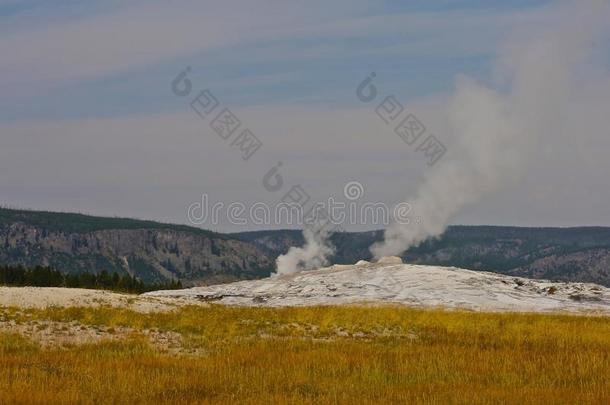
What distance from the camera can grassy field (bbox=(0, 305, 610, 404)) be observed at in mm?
16016

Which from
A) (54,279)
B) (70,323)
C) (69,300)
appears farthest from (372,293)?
(54,279)

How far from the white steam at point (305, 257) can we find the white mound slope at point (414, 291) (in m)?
65.1

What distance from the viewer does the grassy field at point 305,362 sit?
16.0m

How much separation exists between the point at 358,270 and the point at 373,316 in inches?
1065

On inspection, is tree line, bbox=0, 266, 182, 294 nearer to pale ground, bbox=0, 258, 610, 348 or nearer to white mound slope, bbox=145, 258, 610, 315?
pale ground, bbox=0, 258, 610, 348

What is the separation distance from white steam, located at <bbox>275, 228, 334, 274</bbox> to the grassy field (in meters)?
96.5

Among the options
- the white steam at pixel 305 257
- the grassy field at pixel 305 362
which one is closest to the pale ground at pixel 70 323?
the grassy field at pixel 305 362

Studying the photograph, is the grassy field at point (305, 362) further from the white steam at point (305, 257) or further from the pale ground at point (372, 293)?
the white steam at point (305, 257)

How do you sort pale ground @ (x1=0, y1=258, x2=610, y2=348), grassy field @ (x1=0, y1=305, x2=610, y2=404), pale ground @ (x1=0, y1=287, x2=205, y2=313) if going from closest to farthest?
grassy field @ (x1=0, y1=305, x2=610, y2=404), pale ground @ (x1=0, y1=287, x2=205, y2=313), pale ground @ (x1=0, y1=258, x2=610, y2=348)

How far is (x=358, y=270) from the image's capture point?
6147 centimetres

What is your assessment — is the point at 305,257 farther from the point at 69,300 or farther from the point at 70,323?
the point at 70,323

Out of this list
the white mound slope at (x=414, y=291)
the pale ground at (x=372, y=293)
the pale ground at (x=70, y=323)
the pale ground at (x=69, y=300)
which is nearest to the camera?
the pale ground at (x=70, y=323)

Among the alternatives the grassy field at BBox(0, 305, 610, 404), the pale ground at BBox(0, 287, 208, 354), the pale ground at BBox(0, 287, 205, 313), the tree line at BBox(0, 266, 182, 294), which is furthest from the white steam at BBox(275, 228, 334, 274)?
the grassy field at BBox(0, 305, 610, 404)

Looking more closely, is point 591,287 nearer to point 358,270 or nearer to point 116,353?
point 358,270
